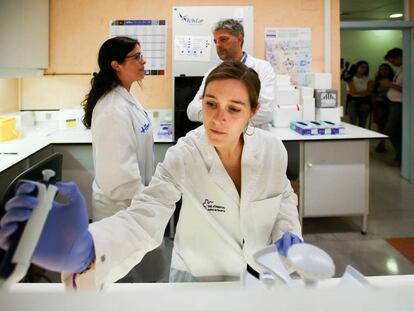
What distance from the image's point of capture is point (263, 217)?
2.14 ft

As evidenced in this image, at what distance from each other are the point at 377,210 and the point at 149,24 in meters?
1.19

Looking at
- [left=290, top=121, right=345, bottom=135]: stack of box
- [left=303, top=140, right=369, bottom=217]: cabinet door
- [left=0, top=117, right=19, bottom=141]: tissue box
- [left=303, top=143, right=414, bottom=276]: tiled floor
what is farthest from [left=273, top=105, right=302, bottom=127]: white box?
[left=0, top=117, right=19, bottom=141]: tissue box

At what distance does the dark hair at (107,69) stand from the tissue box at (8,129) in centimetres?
17

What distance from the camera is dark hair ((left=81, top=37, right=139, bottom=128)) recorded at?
563 mm

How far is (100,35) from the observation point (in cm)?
66

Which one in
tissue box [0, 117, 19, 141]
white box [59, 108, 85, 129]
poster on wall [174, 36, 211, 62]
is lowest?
tissue box [0, 117, 19, 141]

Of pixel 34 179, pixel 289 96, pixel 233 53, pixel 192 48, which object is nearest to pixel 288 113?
pixel 289 96

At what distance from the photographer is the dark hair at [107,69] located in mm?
563

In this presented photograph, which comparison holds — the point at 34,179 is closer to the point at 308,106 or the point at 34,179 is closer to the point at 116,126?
the point at 116,126

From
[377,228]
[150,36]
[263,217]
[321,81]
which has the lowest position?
[377,228]

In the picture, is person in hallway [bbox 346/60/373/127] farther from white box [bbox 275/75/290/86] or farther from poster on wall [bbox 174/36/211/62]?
white box [bbox 275/75/290/86]

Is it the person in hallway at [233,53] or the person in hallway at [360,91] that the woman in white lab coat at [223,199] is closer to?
the person in hallway at [233,53]

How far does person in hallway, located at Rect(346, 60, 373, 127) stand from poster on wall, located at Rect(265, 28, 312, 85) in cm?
69

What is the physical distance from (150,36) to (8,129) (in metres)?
0.32
